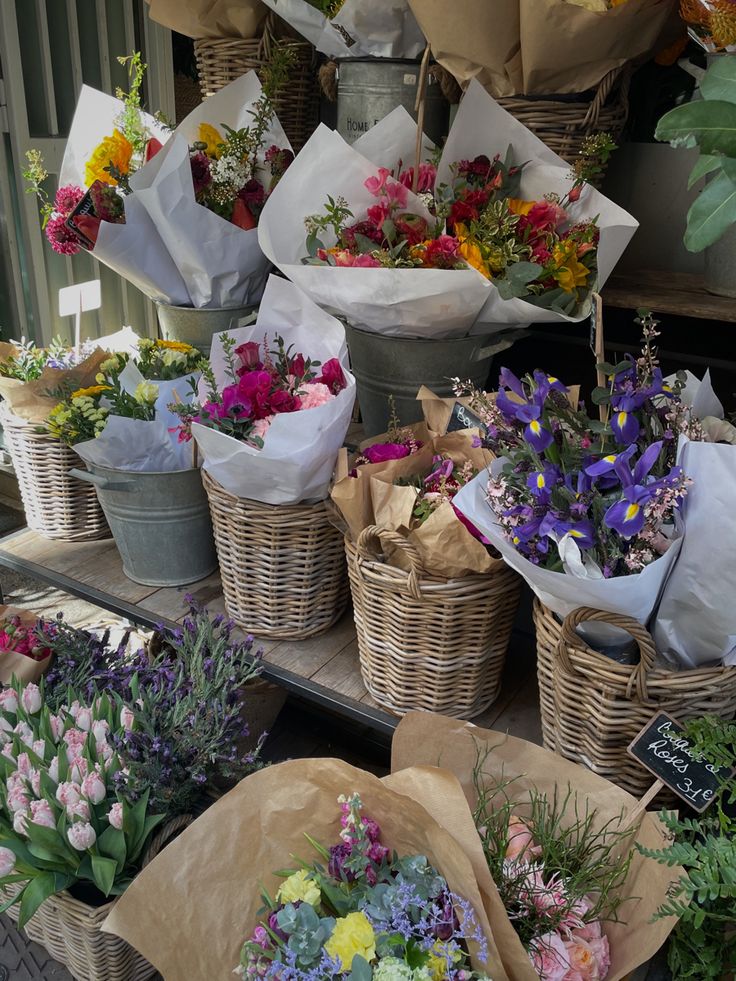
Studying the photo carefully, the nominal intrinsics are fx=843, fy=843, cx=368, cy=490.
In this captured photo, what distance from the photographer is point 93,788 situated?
4.27 feet

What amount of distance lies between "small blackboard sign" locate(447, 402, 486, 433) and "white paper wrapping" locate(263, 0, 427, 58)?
2.65ft

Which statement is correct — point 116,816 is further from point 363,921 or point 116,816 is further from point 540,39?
point 540,39

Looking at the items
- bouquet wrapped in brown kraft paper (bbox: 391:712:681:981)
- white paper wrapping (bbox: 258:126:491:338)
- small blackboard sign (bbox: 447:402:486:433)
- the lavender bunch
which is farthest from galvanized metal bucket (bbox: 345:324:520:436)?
bouquet wrapped in brown kraft paper (bbox: 391:712:681:981)

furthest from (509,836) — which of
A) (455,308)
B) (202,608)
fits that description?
(455,308)

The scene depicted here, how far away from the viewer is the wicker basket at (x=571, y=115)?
5.05 feet

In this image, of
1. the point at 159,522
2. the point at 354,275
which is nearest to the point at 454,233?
the point at 354,275

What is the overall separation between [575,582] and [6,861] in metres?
0.95

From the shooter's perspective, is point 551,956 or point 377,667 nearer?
point 551,956

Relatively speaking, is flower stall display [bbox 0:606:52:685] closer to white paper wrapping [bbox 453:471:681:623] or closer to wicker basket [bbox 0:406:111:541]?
wicker basket [bbox 0:406:111:541]

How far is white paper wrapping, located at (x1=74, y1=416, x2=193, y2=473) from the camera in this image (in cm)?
165

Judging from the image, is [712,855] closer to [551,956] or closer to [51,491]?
[551,956]

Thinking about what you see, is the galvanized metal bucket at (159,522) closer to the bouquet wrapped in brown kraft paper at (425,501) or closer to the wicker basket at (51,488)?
the wicker basket at (51,488)

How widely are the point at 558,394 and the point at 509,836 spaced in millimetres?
604

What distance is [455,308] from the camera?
1466mm
